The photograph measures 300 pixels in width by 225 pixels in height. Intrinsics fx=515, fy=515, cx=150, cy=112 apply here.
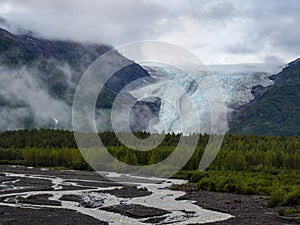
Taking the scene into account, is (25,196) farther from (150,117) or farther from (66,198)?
(150,117)

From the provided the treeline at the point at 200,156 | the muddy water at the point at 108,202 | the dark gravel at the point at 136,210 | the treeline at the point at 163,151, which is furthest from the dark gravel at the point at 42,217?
the treeline at the point at 163,151

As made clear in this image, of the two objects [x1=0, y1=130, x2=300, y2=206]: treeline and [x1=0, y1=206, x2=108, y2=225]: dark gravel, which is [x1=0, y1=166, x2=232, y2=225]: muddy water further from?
[x1=0, y1=130, x2=300, y2=206]: treeline

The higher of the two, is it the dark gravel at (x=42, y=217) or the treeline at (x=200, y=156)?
the treeline at (x=200, y=156)

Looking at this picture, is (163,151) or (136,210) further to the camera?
(163,151)

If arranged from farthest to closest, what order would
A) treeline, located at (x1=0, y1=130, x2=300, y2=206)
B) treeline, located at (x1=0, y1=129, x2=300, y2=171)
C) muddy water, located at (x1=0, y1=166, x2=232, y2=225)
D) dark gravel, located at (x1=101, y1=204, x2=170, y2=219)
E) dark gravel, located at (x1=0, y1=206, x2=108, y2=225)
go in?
treeline, located at (x1=0, y1=129, x2=300, y2=171), treeline, located at (x1=0, y1=130, x2=300, y2=206), dark gravel, located at (x1=101, y1=204, x2=170, y2=219), muddy water, located at (x1=0, y1=166, x2=232, y2=225), dark gravel, located at (x1=0, y1=206, x2=108, y2=225)

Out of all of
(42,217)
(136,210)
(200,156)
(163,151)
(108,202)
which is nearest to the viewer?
(42,217)

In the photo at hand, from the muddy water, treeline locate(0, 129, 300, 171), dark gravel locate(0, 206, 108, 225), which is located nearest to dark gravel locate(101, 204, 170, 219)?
the muddy water

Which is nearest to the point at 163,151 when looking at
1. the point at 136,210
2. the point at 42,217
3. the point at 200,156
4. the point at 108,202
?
the point at 200,156

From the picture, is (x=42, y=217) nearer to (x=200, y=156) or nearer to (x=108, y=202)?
(x=108, y=202)

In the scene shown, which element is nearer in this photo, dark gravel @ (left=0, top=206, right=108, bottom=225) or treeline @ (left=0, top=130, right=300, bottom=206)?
dark gravel @ (left=0, top=206, right=108, bottom=225)

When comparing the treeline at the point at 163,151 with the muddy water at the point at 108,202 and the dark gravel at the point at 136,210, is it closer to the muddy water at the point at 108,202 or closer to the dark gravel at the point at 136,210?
the muddy water at the point at 108,202

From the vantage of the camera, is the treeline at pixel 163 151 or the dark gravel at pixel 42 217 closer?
the dark gravel at pixel 42 217

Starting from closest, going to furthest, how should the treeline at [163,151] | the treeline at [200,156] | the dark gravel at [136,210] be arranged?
the dark gravel at [136,210]
the treeline at [200,156]
the treeline at [163,151]

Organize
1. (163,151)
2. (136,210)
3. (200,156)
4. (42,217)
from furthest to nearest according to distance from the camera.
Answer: (163,151)
(200,156)
(136,210)
(42,217)
